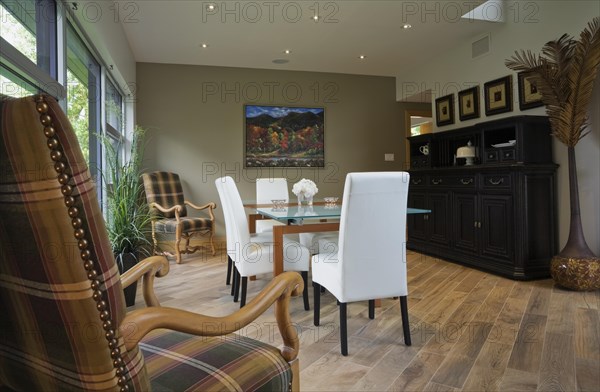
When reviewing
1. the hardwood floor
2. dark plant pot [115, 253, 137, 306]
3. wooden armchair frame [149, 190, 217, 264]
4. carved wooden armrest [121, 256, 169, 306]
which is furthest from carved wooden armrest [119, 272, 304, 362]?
wooden armchair frame [149, 190, 217, 264]

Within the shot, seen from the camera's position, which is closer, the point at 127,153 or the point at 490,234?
the point at 490,234

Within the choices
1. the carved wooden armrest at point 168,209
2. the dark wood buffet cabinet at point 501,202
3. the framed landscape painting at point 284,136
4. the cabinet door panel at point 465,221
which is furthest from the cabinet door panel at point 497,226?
the carved wooden armrest at point 168,209

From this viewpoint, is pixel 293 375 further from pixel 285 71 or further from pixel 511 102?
pixel 285 71

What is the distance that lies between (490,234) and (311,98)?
11.3 ft

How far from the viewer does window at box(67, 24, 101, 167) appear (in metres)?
2.95

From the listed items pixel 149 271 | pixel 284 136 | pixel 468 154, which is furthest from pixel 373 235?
pixel 284 136

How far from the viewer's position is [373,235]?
84.9 inches

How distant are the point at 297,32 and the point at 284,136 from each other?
73.7 inches

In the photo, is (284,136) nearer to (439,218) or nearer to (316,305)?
(439,218)

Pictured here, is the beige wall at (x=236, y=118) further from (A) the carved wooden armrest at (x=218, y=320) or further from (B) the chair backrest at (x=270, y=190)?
(A) the carved wooden armrest at (x=218, y=320)

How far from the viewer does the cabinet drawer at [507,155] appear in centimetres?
380

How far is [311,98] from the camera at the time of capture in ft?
20.7

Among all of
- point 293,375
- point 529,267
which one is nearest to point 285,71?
point 529,267

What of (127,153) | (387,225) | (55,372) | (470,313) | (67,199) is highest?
(127,153)
